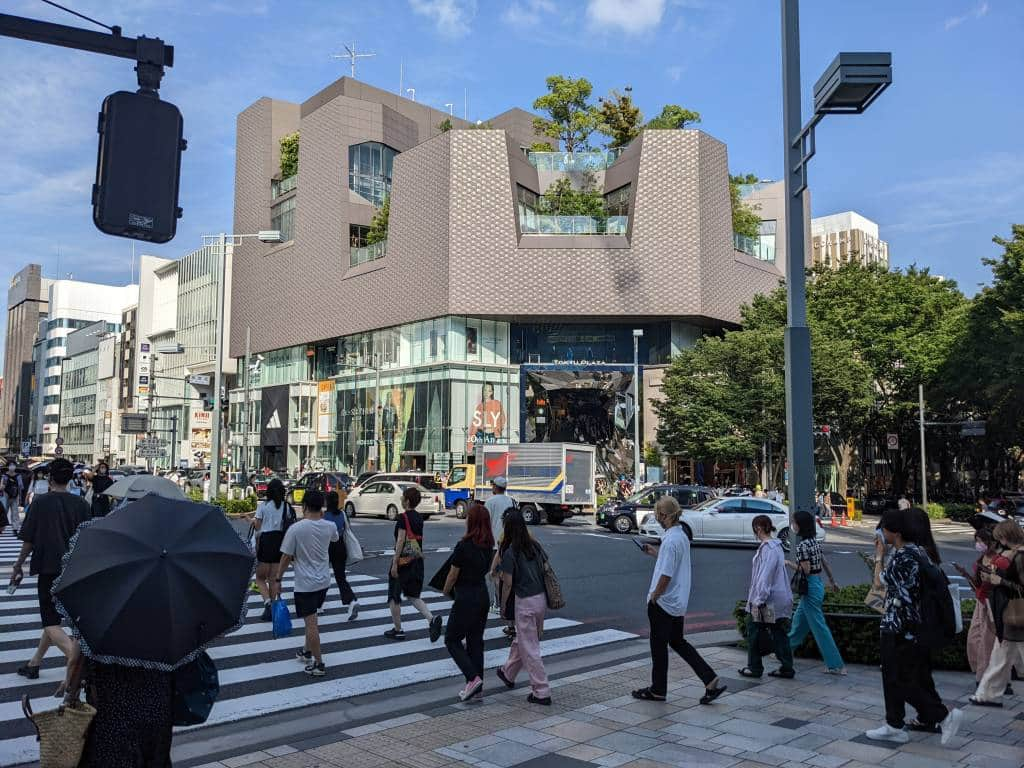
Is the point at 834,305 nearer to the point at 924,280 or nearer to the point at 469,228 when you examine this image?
the point at 924,280

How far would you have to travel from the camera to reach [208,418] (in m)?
46.5

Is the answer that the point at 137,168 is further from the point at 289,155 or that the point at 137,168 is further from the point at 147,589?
the point at 289,155

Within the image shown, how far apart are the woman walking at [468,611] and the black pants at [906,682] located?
10.9 feet

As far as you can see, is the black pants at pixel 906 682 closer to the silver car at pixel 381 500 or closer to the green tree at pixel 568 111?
the silver car at pixel 381 500

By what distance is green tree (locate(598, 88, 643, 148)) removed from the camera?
2707 inches

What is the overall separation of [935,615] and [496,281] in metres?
50.5

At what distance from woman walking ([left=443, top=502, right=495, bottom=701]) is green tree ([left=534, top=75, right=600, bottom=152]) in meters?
64.9

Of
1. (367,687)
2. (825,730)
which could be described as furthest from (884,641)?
(367,687)

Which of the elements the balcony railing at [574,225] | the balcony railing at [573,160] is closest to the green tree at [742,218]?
the balcony railing at [573,160]

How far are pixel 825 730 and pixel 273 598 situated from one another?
7145mm

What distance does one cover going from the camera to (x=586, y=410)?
189 feet

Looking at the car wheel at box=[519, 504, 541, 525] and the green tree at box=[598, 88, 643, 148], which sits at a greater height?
the green tree at box=[598, 88, 643, 148]

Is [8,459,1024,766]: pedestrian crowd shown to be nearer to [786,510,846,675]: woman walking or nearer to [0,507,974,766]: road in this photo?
[786,510,846,675]: woman walking

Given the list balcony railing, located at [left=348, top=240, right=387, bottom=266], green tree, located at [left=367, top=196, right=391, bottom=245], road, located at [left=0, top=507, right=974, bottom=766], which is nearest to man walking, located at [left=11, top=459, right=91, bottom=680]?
road, located at [left=0, top=507, right=974, bottom=766]
